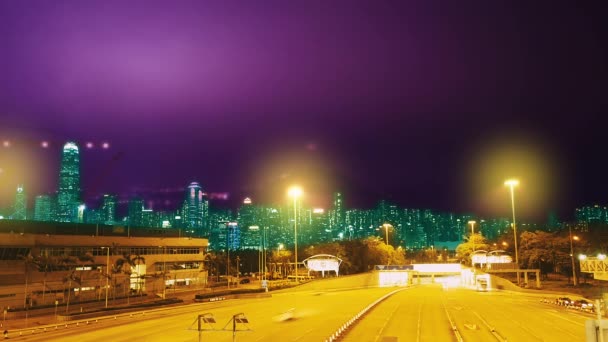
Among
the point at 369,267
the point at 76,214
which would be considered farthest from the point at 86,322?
the point at 76,214

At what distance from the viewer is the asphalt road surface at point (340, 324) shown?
30844 mm

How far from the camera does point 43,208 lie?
183 m

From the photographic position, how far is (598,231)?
89562mm

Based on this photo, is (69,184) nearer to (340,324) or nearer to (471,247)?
(471,247)

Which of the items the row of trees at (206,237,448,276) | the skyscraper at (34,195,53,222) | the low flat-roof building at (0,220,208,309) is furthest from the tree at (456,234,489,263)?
the skyscraper at (34,195,53,222)

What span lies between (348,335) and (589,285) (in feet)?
187

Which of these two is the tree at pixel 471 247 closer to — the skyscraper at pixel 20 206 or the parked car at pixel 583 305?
the parked car at pixel 583 305

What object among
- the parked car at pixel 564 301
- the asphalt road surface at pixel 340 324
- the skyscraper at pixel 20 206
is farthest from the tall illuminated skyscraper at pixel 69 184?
the parked car at pixel 564 301

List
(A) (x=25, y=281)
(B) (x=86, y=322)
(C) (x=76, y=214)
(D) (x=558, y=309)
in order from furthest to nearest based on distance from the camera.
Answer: (C) (x=76, y=214) < (A) (x=25, y=281) < (D) (x=558, y=309) < (B) (x=86, y=322)

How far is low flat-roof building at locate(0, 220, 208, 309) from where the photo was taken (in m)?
53.3

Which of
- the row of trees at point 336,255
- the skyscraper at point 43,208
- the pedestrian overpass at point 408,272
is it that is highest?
the skyscraper at point 43,208

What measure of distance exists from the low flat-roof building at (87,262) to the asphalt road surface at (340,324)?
40.8 feet

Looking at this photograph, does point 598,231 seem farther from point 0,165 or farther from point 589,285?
point 0,165

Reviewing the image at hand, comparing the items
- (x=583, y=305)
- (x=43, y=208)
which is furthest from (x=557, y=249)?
(x=43, y=208)
